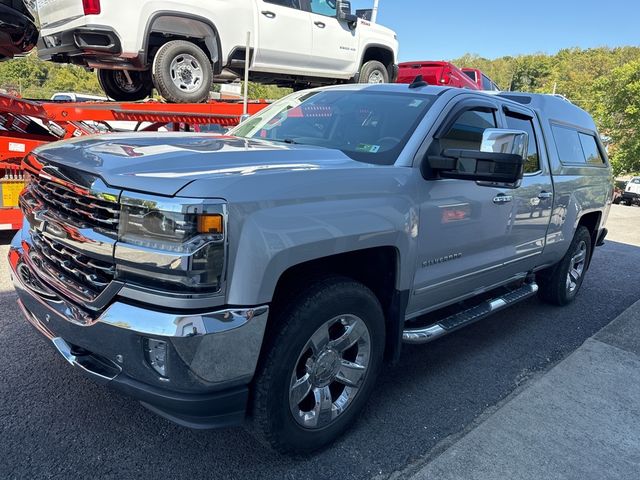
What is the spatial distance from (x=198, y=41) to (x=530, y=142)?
14.2 feet

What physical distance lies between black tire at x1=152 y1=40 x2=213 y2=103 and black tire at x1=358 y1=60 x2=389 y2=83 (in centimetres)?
308

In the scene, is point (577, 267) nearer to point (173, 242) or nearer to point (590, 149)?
point (590, 149)

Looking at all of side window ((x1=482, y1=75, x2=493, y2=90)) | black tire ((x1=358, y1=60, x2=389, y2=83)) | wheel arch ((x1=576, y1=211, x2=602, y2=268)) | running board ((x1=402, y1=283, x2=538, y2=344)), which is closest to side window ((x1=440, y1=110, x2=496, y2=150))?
running board ((x1=402, y1=283, x2=538, y2=344))

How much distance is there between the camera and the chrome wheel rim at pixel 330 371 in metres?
2.39

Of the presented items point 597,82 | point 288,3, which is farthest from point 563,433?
point 597,82

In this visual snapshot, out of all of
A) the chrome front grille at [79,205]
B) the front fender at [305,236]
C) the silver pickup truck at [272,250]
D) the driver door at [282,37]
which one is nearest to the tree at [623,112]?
the driver door at [282,37]

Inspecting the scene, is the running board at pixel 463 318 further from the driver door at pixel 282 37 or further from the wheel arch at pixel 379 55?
the wheel arch at pixel 379 55

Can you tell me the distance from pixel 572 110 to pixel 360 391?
13.1 ft

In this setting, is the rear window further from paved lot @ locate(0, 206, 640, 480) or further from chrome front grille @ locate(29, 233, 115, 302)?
chrome front grille @ locate(29, 233, 115, 302)

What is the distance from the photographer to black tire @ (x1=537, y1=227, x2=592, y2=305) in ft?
Result: 16.7

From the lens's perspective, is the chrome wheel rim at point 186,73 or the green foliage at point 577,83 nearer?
the chrome wheel rim at point 186,73

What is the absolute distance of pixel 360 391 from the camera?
271cm

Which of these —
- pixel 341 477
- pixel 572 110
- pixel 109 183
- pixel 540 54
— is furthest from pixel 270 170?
pixel 540 54

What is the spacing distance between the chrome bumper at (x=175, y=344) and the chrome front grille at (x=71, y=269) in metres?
0.10
